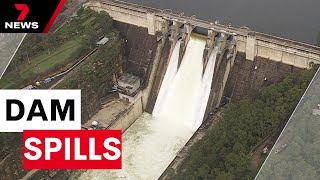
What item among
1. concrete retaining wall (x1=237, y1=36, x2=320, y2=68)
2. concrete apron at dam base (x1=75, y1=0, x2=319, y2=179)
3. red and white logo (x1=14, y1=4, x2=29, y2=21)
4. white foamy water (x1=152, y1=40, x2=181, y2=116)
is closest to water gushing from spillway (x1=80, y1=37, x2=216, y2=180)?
white foamy water (x1=152, y1=40, x2=181, y2=116)

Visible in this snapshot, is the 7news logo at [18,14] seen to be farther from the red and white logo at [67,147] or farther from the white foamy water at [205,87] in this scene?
the white foamy water at [205,87]

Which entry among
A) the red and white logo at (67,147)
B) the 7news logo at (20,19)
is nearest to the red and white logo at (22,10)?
the 7news logo at (20,19)

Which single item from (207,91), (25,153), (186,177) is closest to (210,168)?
(186,177)

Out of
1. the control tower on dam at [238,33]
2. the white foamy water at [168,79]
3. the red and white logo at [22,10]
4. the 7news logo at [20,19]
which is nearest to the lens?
the 7news logo at [20,19]

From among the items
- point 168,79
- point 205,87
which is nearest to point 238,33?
point 205,87

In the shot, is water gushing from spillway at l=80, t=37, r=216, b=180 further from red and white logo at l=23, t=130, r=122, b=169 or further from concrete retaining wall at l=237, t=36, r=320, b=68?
red and white logo at l=23, t=130, r=122, b=169

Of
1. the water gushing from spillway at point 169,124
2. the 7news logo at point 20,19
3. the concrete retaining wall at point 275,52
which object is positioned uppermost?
the 7news logo at point 20,19

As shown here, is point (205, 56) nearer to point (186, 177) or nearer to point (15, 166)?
point (186, 177)

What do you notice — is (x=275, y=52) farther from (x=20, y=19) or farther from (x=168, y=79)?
(x=20, y=19)
